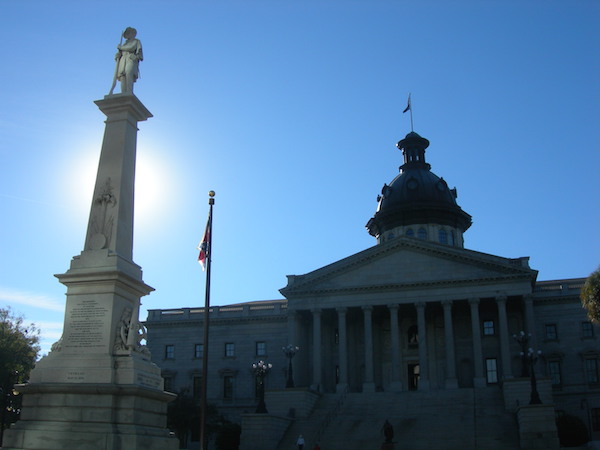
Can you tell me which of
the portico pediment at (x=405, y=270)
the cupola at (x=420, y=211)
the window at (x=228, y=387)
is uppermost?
the cupola at (x=420, y=211)

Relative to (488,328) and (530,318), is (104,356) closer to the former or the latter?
(530,318)

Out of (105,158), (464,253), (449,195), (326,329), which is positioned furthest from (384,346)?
(105,158)

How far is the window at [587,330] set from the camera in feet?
198

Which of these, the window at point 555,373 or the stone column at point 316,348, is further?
the stone column at point 316,348

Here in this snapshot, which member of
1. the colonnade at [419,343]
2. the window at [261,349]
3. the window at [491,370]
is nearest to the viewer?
the colonnade at [419,343]

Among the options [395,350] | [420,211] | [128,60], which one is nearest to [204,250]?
[128,60]

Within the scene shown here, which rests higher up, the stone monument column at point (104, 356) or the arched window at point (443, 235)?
the arched window at point (443, 235)

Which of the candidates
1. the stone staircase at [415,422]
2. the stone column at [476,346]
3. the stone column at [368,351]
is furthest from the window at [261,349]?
the stone column at [476,346]

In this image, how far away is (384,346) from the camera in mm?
64688

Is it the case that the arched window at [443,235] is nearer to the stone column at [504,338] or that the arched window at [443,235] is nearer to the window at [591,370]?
the stone column at [504,338]

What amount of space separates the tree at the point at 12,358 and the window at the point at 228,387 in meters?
22.4

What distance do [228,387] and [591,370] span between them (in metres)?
33.6

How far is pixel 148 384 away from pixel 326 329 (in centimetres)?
5200

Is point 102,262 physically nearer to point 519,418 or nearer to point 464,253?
point 519,418
